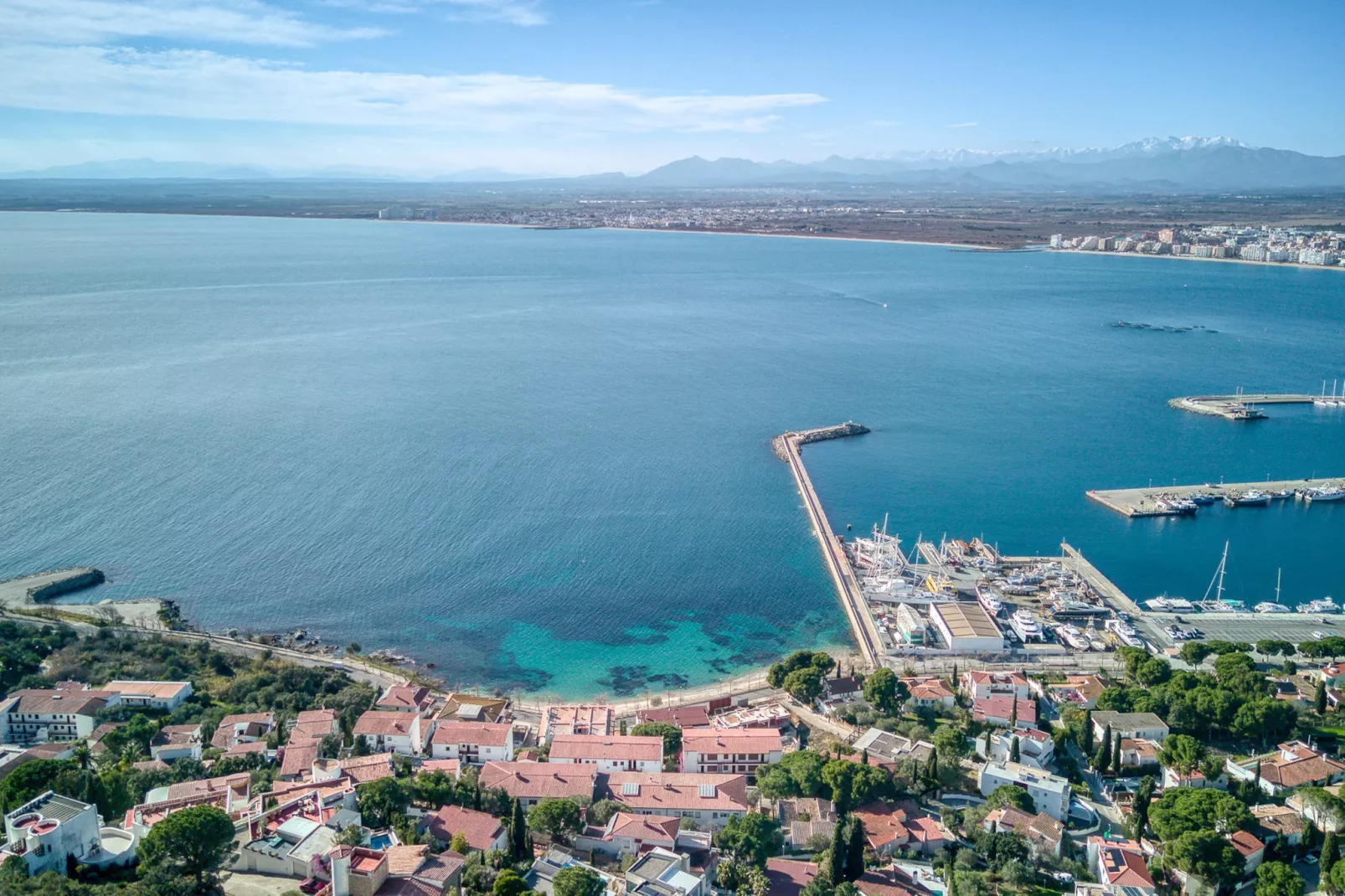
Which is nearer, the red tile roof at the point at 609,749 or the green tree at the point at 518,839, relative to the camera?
the green tree at the point at 518,839

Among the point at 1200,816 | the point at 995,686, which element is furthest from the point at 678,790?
the point at 1200,816

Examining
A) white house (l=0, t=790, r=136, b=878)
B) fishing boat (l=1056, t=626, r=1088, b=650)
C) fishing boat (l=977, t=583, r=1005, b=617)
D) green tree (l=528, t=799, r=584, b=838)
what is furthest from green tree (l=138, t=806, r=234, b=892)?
fishing boat (l=1056, t=626, r=1088, b=650)

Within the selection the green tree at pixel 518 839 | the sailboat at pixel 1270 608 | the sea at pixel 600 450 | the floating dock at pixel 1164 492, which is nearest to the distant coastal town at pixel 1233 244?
the sea at pixel 600 450

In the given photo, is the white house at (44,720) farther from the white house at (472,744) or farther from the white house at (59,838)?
the white house at (472,744)

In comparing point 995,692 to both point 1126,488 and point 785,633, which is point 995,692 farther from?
point 1126,488

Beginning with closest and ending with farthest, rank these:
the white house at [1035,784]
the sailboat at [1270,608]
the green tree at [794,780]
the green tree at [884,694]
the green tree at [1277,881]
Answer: the green tree at [1277,881]
the white house at [1035,784]
the green tree at [794,780]
the green tree at [884,694]
the sailboat at [1270,608]

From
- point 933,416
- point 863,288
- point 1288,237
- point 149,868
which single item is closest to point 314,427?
point 933,416

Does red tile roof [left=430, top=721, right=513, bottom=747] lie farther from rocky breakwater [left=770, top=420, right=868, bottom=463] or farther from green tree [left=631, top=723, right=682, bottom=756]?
rocky breakwater [left=770, top=420, right=868, bottom=463]
